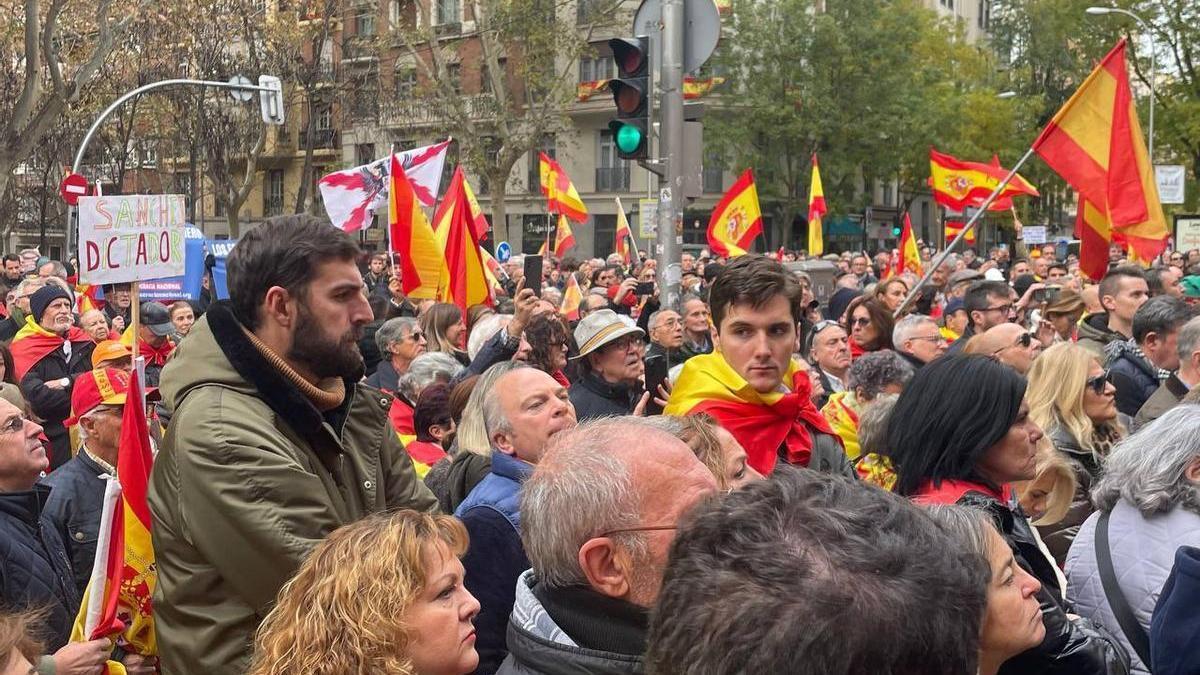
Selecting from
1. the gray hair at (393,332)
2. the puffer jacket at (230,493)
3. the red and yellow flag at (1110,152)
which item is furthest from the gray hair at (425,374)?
the red and yellow flag at (1110,152)

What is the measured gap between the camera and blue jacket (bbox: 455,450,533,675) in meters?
3.00

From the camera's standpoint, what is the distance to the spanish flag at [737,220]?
15.8 meters

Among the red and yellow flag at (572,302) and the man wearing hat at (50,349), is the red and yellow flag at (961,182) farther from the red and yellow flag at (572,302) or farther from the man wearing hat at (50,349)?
the man wearing hat at (50,349)

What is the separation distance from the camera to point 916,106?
45.0 m

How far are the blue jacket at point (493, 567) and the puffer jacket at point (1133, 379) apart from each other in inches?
170

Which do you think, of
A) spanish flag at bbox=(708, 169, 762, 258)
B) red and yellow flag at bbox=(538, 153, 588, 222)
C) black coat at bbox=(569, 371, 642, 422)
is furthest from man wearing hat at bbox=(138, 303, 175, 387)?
red and yellow flag at bbox=(538, 153, 588, 222)

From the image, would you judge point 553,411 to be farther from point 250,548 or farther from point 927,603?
point 927,603

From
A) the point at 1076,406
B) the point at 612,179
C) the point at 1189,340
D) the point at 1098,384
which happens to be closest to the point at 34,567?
the point at 1076,406

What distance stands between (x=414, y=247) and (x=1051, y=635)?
7915mm

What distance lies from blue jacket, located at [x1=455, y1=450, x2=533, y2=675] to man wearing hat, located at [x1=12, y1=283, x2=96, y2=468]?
18.2ft

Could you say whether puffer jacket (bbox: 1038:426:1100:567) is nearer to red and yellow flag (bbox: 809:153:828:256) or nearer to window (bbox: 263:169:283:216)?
red and yellow flag (bbox: 809:153:828:256)

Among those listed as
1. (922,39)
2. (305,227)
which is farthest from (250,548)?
(922,39)

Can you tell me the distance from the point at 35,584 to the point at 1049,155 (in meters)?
7.64

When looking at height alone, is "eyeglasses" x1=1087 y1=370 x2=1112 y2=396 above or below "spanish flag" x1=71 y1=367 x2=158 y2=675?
above
